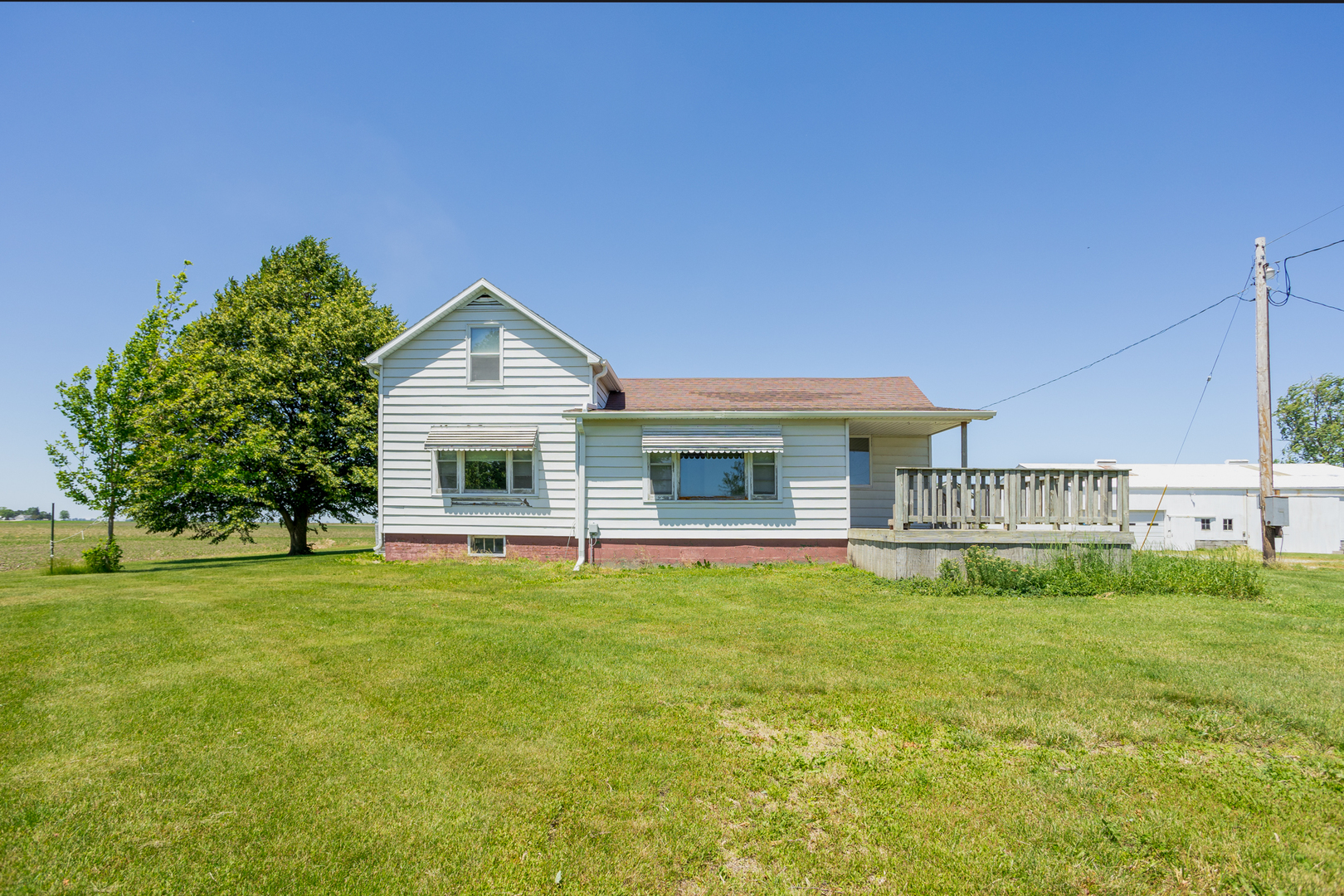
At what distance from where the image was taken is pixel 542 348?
16.0 m

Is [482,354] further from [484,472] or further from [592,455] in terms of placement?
[592,455]

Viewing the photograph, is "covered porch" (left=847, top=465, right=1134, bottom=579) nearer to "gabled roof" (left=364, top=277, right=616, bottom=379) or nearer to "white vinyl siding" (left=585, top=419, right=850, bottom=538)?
"white vinyl siding" (left=585, top=419, right=850, bottom=538)

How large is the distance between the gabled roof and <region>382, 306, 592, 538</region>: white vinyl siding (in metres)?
0.15

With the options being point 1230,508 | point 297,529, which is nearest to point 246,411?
point 297,529

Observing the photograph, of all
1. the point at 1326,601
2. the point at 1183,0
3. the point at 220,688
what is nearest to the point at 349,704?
the point at 220,688

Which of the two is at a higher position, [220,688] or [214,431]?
[214,431]

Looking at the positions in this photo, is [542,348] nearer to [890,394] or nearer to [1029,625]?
[890,394]

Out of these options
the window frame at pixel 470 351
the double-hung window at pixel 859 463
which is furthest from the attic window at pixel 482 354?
the double-hung window at pixel 859 463

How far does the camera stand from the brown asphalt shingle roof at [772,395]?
1548 cm

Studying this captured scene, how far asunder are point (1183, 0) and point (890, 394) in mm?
9146

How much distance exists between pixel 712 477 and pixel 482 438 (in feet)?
18.2

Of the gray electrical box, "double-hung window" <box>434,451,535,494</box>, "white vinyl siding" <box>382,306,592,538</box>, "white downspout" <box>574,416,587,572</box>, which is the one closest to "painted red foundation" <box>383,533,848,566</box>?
"white downspout" <box>574,416,587,572</box>

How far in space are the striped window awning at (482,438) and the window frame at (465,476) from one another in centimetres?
28

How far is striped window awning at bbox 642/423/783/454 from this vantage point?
14.6 metres
